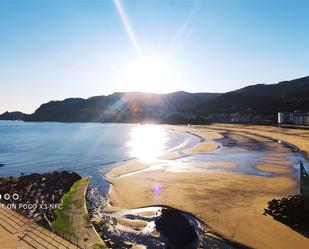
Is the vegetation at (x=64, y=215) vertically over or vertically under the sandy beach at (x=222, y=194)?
over

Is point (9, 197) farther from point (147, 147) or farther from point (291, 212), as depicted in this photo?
point (147, 147)

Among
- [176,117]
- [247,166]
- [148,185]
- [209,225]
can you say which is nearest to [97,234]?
[209,225]

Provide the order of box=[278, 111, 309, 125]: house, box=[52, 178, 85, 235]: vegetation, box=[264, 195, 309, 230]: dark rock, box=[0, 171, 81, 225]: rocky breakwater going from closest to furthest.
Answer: box=[52, 178, 85, 235]: vegetation
box=[264, 195, 309, 230]: dark rock
box=[0, 171, 81, 225]: rocky breakwater
box=[278, 111, 309, 125]: house

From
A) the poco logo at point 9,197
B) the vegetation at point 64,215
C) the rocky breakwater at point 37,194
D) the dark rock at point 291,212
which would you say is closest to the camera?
the vegetation at point 64,215

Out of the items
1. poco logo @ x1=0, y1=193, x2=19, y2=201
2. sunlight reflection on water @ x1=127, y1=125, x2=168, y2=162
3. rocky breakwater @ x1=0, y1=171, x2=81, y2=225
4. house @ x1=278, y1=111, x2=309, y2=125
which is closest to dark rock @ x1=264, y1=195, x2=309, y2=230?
rocky breakwater @ x1=0, y1=171, x2=81, y2=225

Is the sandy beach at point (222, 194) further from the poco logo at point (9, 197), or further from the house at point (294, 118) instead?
the house at point (294, 118)

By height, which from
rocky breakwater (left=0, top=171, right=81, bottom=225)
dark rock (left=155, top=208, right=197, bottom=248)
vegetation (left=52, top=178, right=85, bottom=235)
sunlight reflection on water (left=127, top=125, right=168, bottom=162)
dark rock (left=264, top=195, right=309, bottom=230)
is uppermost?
rocky breakwater (left=0, top=171, right=81, bottom=225)

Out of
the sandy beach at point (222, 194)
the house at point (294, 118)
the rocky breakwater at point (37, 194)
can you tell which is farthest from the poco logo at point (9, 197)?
the house at point (294, 118)

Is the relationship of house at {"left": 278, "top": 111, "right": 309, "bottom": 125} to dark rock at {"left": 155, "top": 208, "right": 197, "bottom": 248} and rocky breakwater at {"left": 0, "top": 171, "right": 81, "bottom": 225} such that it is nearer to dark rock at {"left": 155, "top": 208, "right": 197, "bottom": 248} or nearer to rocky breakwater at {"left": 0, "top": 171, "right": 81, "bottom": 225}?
rocky breakwater at {"left": 0, "top": 171, "right": 81, "bottom": 225}
